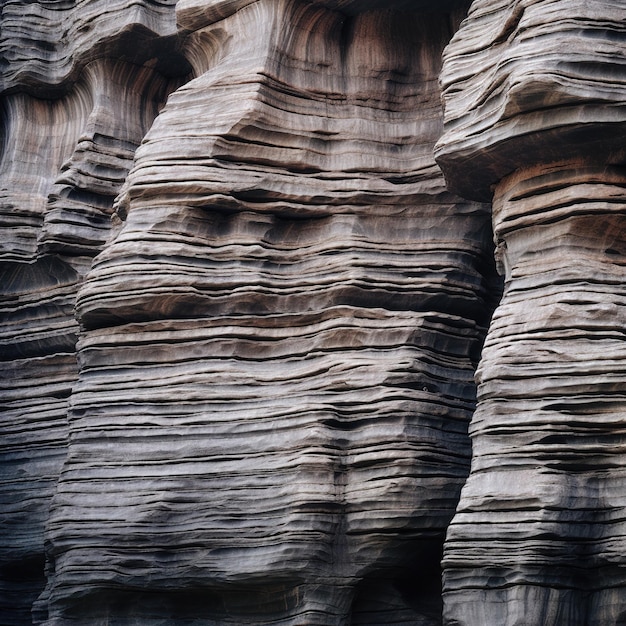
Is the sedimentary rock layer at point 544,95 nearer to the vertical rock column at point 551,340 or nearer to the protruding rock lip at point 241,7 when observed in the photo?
the vertical rock column at point 551,340

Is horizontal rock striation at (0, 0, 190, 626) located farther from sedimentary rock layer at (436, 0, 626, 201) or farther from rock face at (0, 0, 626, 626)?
sedimentary rock layer at (436, 0, 626, 201)

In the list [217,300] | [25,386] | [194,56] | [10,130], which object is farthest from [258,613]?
[10,130]

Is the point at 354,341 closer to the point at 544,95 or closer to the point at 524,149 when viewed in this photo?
the point at 524,149

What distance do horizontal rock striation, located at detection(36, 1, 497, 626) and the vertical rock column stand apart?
115 centimetres

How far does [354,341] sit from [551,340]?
1.94 m

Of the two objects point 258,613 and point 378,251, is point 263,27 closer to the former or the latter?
point 378,251

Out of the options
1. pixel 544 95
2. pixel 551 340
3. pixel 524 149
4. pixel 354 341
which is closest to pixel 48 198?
pixel 354 341

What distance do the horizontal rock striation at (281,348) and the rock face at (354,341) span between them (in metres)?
0.02

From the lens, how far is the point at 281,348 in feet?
30.0

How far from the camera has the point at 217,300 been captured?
917 centimetres

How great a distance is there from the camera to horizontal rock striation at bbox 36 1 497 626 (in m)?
8.42

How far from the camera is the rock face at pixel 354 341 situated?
23.6 ft

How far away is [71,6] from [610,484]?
7.99 metres

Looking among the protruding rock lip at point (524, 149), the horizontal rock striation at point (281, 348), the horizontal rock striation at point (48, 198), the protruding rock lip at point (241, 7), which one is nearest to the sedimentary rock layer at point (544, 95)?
the protruding rock lip at point (524, 149)
